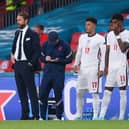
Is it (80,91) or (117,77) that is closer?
(117,77)

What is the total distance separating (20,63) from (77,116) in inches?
48.6

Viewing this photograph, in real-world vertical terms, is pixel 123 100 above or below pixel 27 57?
below

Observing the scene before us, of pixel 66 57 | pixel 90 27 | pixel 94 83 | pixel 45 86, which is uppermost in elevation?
pixel 90 27

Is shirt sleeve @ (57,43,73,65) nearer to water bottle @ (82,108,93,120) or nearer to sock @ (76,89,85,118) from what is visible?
sock @ (76,89,85,118)

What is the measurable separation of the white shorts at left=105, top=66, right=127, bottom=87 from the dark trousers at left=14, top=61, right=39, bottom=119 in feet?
3.89

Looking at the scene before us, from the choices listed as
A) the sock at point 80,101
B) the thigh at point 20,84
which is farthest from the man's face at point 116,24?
the thigh at point 20,84

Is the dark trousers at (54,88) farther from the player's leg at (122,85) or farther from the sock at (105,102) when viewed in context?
the player's leg at (122,85)

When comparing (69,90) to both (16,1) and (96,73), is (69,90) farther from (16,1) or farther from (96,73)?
(16,1)

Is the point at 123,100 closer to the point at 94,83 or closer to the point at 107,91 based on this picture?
the point at 107,91

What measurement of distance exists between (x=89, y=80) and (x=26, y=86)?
3.29ft

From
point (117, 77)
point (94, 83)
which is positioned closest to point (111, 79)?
point (117, 77)

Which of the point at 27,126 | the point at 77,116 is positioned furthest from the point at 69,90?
the point at 27,126

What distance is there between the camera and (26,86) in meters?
11.0

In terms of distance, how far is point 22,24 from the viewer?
10.9 m
